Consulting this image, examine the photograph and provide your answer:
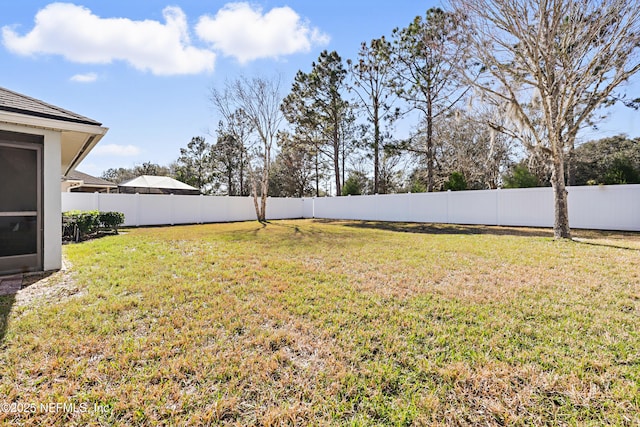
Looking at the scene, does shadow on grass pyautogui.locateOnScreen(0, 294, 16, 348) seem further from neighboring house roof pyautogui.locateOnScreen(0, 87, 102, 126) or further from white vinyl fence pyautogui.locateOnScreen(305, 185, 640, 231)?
white vinyl fence pyautogui.locateOnScreen(305, 185, 640, 231)

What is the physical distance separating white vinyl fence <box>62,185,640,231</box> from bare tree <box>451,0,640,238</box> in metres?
3.01

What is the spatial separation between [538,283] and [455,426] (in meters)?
3.17

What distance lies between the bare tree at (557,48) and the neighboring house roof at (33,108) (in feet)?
30.3

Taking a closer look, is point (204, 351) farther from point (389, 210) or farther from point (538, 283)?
point (389, 210)

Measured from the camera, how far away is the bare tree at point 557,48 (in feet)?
22.0

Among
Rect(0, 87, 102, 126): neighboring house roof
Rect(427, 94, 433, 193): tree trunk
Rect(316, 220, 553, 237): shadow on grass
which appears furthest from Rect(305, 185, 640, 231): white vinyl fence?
Rect(0, 87, 102, 126): neighboring house roof

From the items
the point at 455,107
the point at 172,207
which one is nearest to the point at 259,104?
the point at 172,207

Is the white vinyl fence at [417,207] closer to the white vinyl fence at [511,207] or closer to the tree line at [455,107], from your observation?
the white vinyl fence at [511,207]

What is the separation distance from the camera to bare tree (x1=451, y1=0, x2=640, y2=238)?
6.71 m

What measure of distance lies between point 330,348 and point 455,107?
599 inches

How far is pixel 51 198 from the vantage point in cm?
456

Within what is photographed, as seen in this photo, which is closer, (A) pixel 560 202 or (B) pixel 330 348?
(B) pixel 330 348

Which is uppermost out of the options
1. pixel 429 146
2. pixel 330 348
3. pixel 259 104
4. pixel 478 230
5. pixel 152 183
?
pixel 259 104

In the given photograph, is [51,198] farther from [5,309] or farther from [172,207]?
[172,207]
